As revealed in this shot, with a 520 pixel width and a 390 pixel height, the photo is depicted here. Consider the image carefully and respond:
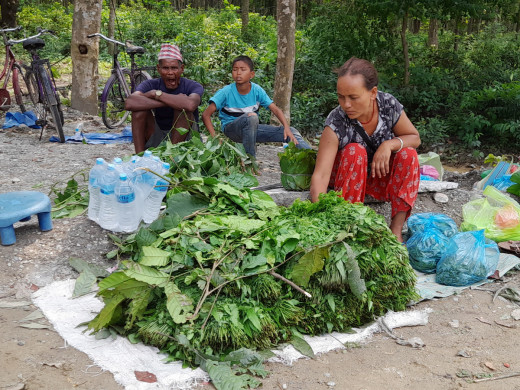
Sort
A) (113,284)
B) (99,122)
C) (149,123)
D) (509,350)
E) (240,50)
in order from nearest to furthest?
(113,284), (509,350), (149,123), (99,122), (240,50)

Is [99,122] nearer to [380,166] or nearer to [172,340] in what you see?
[380,166]

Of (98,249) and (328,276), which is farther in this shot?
(98,249)

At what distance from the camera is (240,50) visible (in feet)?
31.9

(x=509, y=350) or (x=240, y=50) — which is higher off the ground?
(x=240, y=50)

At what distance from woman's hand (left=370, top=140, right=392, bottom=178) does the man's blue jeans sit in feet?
4.33

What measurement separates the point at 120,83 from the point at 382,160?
4508 mm

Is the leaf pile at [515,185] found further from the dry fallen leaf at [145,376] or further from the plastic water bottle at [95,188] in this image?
the dry fallen leaf at [145,376]

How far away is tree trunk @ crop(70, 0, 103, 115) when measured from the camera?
6.65 metres

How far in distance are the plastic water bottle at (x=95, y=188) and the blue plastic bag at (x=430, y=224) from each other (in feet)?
6.66

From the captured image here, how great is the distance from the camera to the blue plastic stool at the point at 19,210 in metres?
2.84

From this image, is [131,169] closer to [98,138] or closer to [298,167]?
[298,167]

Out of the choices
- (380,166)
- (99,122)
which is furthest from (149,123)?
(99,122)

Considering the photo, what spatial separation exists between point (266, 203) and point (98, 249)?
1060 mm

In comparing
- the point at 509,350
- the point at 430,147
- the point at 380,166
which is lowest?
the point at 430,147
